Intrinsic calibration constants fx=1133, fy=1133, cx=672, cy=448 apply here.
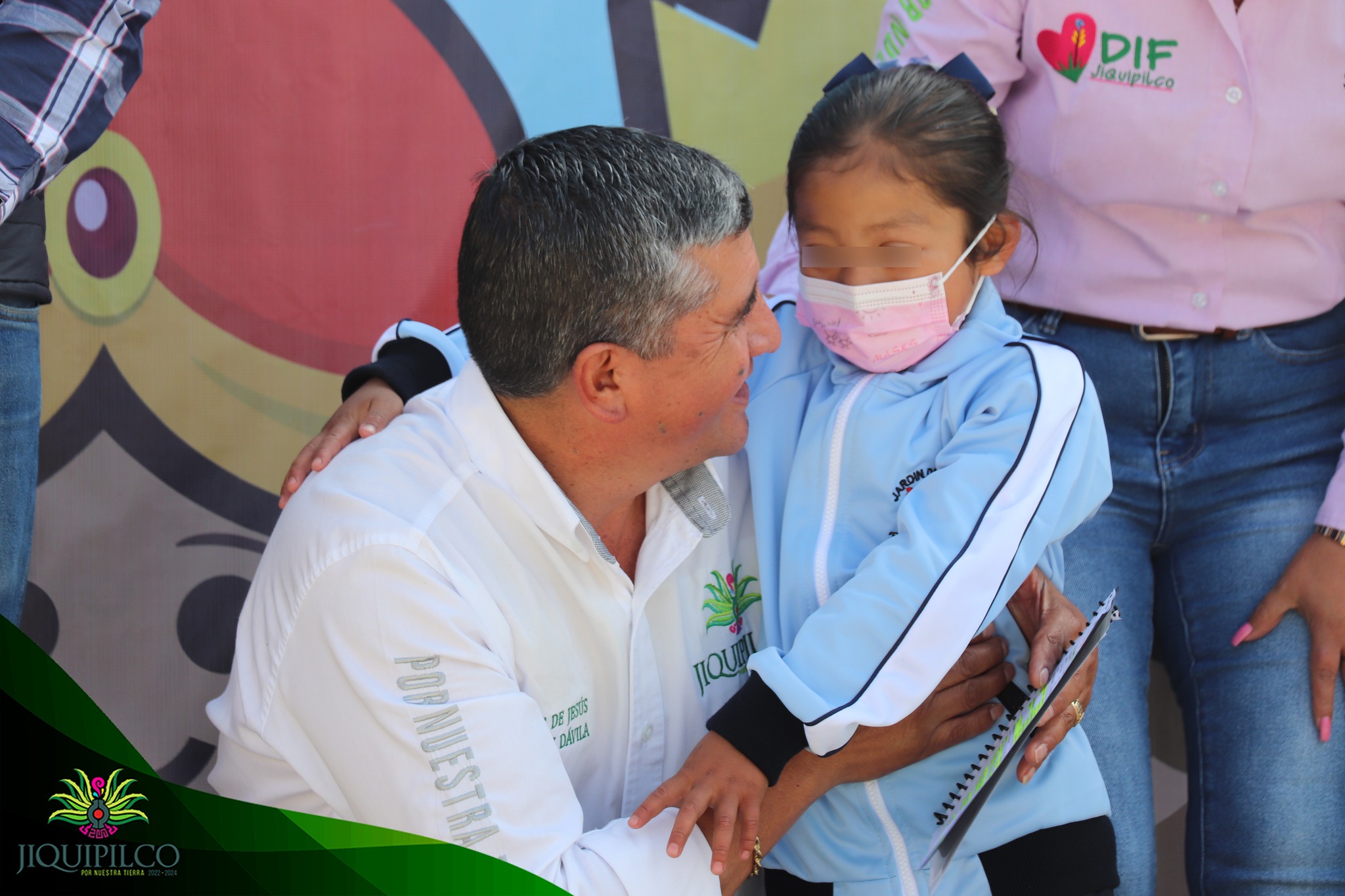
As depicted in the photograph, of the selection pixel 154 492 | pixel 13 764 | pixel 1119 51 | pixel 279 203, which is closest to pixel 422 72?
pixel 279 203

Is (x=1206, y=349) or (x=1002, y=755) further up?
(x=1206, y=349)

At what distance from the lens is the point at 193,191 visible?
256cm

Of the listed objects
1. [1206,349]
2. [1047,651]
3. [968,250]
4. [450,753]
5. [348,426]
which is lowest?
[1047,651]

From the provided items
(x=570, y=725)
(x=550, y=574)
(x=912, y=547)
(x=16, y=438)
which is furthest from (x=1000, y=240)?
(x=16, y=438)

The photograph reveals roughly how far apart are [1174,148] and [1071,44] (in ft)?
0.94

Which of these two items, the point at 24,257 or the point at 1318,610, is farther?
the point at 1318,610

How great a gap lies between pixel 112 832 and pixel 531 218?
40.2 inches

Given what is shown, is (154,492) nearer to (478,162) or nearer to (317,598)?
(478,162)

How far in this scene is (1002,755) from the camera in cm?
162

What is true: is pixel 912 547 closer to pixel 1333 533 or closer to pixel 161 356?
pixel 1333 533

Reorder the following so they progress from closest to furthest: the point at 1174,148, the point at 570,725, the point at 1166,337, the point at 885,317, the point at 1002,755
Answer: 1. the point at 1002,755
2. the point at 570,725
3. the point at 885,317
4. the point at 1174,148
5. the point at 1166,337

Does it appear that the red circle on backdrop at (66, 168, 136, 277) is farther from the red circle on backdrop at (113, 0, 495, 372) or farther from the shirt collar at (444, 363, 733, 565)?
the shirt collar at (444, 363, 733, 565)

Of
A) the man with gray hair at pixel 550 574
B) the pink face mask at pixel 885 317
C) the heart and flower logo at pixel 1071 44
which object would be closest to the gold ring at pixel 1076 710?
the man with gray hair at pixel 550 574
